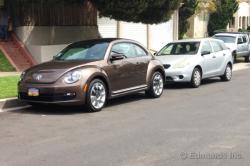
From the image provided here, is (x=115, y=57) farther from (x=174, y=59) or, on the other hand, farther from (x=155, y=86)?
(x=174, y=59)

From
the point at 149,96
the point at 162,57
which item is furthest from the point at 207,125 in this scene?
the point at 162,57

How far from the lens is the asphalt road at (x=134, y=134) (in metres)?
6.93

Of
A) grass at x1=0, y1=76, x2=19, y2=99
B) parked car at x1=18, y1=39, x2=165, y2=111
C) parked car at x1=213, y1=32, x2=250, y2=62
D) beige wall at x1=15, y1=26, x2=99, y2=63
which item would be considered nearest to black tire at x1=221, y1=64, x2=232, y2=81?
parked car at x1=18, y1=39, x2=165, y2=111

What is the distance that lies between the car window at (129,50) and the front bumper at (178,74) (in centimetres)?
220

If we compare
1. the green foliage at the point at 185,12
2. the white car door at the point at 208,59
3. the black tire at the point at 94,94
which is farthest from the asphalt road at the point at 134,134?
the green foliage at the point at 185,12

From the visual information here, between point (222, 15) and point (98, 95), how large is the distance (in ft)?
116

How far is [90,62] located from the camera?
36.7 feet

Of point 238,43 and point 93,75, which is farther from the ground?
point 238,43

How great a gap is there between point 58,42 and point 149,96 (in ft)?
33.7

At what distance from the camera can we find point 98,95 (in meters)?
11.1

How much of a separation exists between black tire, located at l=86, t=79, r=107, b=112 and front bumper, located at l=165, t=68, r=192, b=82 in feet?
14.0

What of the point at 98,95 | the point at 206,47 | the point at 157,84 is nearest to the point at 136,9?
the point at 206,47

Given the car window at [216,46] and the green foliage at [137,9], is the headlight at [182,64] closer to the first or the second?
the car window at [216,46]

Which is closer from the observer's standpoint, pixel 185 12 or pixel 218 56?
pixel 218 56
